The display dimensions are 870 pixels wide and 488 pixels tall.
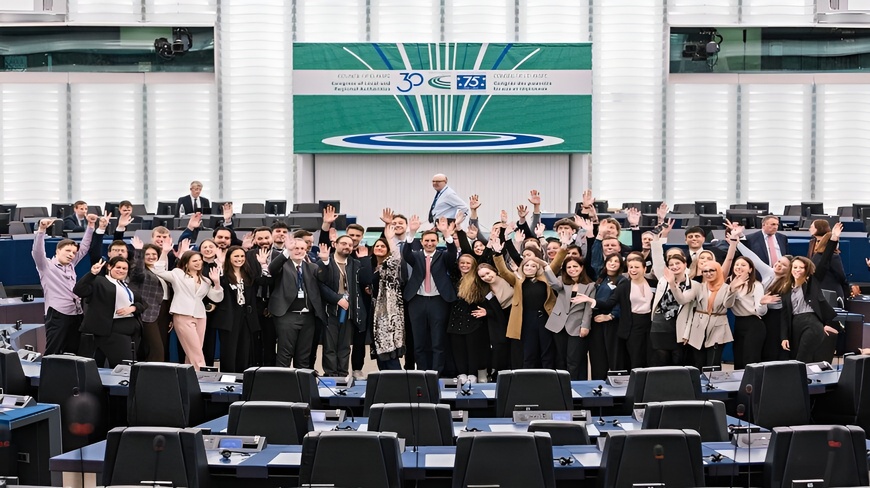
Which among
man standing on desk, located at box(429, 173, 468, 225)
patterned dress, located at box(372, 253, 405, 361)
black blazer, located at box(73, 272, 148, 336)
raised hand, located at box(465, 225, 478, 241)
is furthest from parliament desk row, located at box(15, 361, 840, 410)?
man standing on desk, located at box(429, 173, 468, 225)

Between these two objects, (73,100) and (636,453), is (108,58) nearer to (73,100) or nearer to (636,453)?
(73,100)

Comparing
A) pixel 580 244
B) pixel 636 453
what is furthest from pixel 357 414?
pixel 580 244

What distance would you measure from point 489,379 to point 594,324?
1438mm

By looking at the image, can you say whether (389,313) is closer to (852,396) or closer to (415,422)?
(415,422)

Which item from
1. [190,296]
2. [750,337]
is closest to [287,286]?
[190,296]

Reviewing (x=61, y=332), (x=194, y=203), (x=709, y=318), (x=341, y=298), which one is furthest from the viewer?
(x=194, y=203)

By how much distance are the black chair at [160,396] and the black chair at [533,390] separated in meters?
2.32

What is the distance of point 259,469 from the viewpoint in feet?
21.7

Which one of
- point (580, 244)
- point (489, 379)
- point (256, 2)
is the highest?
point (256, 2)

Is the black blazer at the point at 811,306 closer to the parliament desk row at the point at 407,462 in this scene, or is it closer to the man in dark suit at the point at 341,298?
the parliament desk row at the point at 407,462

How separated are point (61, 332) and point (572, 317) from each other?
15.8ft

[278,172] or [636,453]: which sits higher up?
[278,172]

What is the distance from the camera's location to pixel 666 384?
8.33 meters

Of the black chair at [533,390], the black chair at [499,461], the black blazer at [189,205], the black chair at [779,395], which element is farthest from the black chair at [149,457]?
the black blazer at [189,205]
